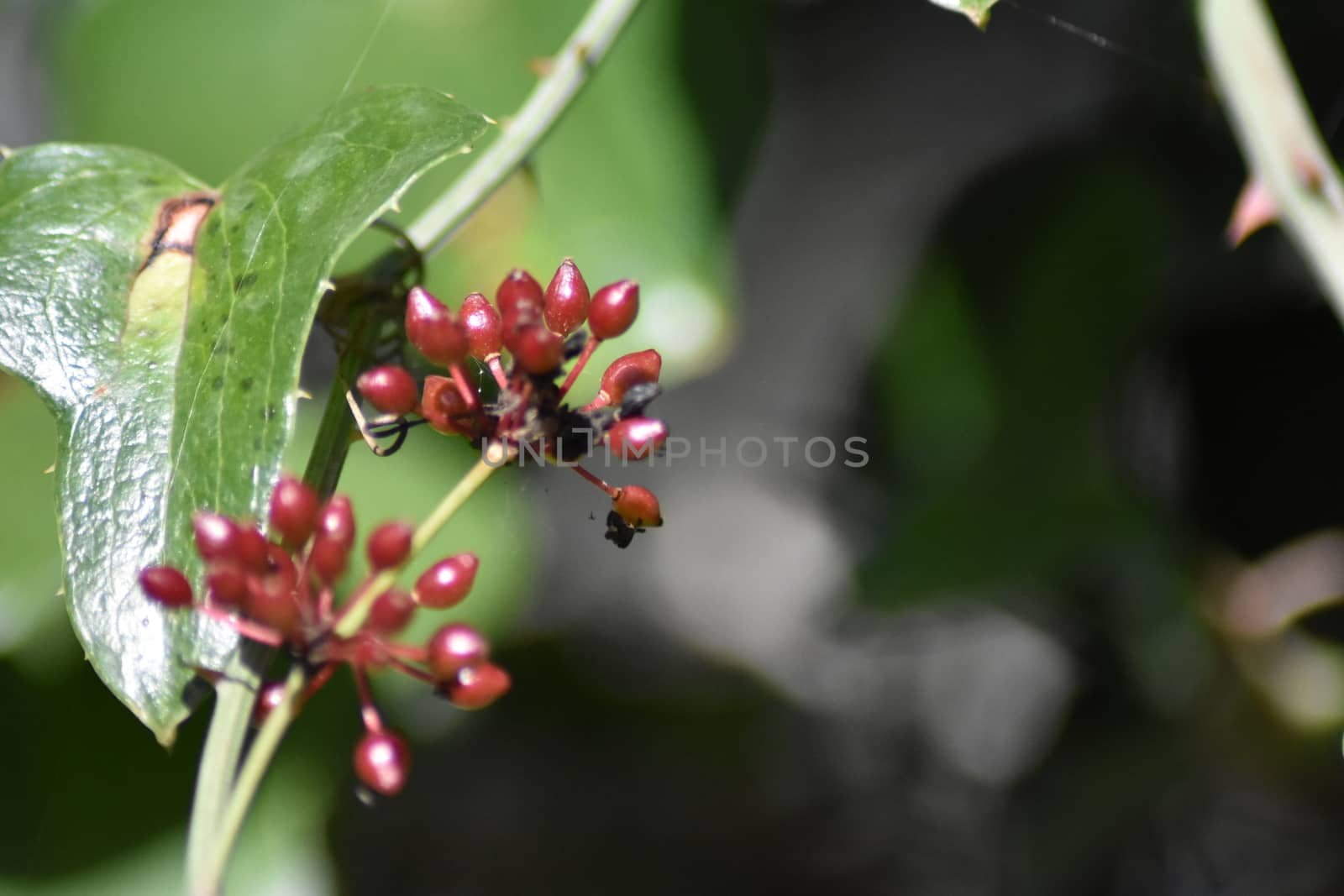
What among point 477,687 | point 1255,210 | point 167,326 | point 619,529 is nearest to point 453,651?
point 477,687

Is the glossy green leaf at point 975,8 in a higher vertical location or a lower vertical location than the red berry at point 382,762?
higher

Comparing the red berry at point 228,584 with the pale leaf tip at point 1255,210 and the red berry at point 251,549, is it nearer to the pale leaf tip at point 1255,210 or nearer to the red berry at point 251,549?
the red berry at point 251,549

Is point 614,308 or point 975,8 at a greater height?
point 975,8

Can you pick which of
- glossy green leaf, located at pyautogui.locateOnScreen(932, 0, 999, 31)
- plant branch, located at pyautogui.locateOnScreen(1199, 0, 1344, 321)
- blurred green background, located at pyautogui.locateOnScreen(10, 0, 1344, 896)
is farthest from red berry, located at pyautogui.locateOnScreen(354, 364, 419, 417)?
plant branch, located at pyautogui.locateOnScreen(1199, 0, 1344, 321)

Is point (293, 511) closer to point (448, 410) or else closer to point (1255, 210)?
point (448, 410)

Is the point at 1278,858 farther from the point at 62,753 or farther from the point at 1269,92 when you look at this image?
the point at 62,753

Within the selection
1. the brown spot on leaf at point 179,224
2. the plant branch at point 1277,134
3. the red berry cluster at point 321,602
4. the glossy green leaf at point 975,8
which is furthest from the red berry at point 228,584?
the plant branch at point 1277,134
